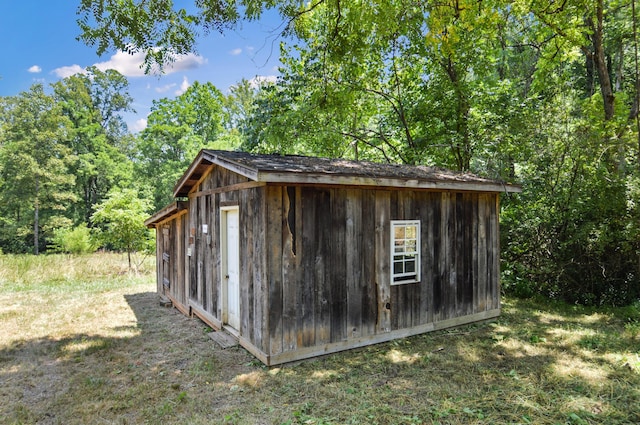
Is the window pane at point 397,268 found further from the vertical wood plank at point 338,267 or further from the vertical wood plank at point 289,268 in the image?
the vertical wood plank at point 289,268

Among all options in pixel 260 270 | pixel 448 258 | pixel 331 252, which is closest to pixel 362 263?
pixel 331 252

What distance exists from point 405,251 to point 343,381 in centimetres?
237

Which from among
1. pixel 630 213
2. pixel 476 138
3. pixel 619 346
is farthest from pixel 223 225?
pixel 630 213

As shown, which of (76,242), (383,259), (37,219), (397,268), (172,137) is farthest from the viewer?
(172,137)

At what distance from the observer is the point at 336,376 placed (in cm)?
443

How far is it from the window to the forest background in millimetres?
2970

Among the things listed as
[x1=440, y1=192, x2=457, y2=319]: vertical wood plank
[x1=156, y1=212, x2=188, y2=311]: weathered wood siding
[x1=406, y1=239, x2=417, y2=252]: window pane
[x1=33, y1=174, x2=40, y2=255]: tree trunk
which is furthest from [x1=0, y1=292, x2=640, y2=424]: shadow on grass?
[x1=33, y1=174, x2=40, y2=255]: tree trunk

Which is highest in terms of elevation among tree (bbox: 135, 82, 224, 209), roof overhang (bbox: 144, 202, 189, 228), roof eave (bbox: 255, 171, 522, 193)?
tree (bbox: 135, 82, 224, 209)

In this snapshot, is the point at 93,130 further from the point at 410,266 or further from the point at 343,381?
the point at 343,381

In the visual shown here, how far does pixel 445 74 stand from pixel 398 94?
150 cm

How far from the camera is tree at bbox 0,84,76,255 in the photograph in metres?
20.5

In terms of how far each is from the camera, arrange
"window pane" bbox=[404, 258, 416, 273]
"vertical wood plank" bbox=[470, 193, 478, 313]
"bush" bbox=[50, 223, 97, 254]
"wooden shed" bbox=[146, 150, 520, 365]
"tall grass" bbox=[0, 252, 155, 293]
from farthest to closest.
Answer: "bush" bbox=[50, 223, 97, 254]
"tall grass" bbox=[0, 252, 155, 293]
"vertical wood plank" bbox=[470, 193, 478, 313]
"window pane" bbox=[404, 258, 416, 273]
"wooden shed" bbox=[146, 150, 520, 365]

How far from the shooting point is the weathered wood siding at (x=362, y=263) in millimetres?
4738

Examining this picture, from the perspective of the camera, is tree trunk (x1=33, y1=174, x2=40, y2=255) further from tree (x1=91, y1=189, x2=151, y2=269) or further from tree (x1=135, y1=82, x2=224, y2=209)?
tree (x1=91, y1=189, x2=151, y2=269)
